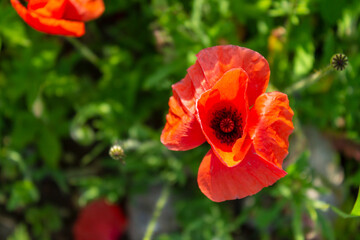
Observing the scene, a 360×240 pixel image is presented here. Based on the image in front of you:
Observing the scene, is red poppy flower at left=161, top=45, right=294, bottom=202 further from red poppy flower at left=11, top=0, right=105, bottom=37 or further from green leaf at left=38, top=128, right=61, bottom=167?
green leaf at left=38, top=128, right=61, bottom=167

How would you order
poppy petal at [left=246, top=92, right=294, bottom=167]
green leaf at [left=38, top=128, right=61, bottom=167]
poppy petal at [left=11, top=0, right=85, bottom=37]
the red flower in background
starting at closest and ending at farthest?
poppy petal at [left=246, top=92, right=294, bottom=167]
poppy petal at [left=11, top=0, right=85, bottom=37]
green leaf at [left=38, top=128, right=61, bottom=167]
the red flower in background

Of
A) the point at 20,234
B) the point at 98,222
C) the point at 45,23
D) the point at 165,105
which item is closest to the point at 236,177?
the point at 45,23

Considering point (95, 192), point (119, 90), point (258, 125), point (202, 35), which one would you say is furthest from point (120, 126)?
point (258, 125)

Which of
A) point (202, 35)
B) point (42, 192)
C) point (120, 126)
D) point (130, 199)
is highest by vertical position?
point (202, 35)

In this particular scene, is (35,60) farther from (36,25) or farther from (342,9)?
(342,9)

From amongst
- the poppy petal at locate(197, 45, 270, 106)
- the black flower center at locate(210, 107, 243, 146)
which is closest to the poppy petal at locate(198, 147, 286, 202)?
the black flower center at locate(210, 107, 243, 146)

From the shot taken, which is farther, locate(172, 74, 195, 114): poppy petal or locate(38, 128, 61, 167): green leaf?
locate(38, 128, 61, 167): green leaf
